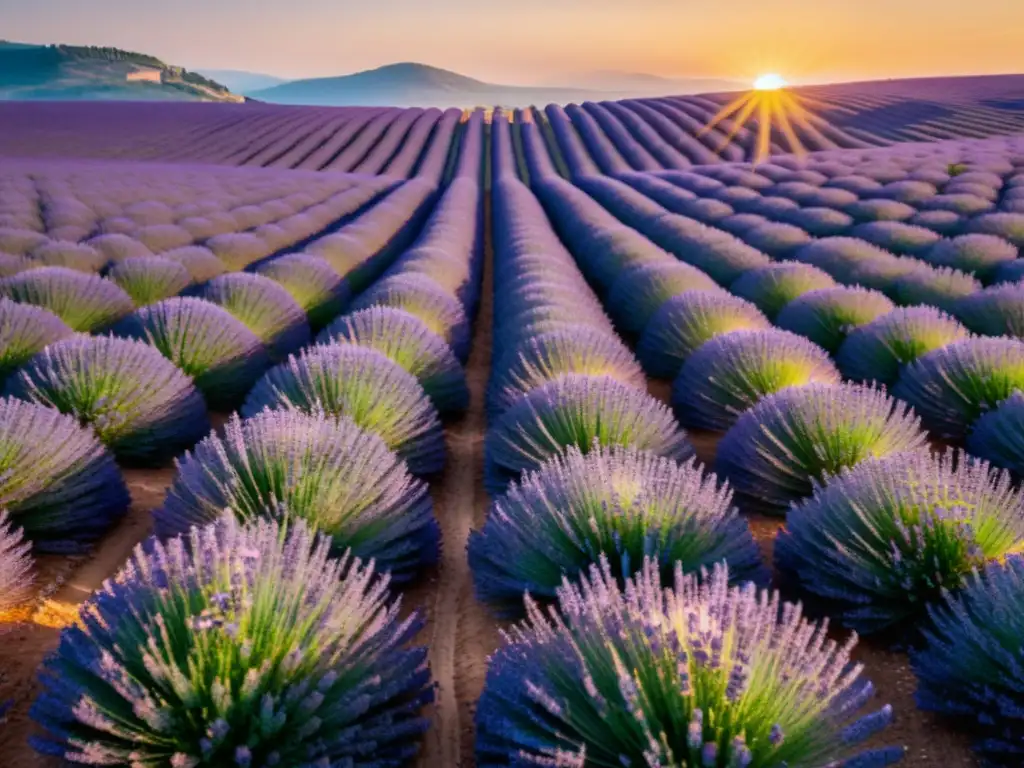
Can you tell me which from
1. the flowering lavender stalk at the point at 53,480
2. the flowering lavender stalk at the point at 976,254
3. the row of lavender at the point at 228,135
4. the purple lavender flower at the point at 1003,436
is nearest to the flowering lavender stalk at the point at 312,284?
the flowering lavender stalk at the point at 53,480

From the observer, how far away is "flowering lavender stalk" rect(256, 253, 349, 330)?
6.79 meters

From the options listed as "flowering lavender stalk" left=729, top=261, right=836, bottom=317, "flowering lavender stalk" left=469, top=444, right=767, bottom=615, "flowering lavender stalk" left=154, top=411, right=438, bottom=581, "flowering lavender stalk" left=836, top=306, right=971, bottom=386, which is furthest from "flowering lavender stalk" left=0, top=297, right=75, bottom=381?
"flowering lavender stalk" left=729, top=261, right=836, bottom=317

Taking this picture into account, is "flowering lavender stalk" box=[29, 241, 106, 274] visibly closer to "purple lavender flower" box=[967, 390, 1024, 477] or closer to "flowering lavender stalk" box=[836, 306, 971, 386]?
"flowering lavender stalk" box=[836, 306, 971, 386]

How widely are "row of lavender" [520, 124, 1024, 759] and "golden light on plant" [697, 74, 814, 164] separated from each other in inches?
719

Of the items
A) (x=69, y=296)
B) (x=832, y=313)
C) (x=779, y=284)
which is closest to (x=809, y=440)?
(x=832, y=313)

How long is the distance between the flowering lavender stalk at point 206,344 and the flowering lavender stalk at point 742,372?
8.88 ft

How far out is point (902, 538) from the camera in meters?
2.50

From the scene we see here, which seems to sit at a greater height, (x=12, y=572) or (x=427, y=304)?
(x=427, y=304)

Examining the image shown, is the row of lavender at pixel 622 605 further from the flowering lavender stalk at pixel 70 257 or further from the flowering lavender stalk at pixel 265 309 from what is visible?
the flowering lavender stalk at pixel 70 257

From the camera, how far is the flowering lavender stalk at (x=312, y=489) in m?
2.67

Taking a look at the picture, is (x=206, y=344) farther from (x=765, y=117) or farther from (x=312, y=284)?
(x=765, y=117)

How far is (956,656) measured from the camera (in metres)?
2.09

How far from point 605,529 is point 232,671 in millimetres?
1200

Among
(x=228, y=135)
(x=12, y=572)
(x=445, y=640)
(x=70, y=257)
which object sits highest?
(x=228, y=135)
